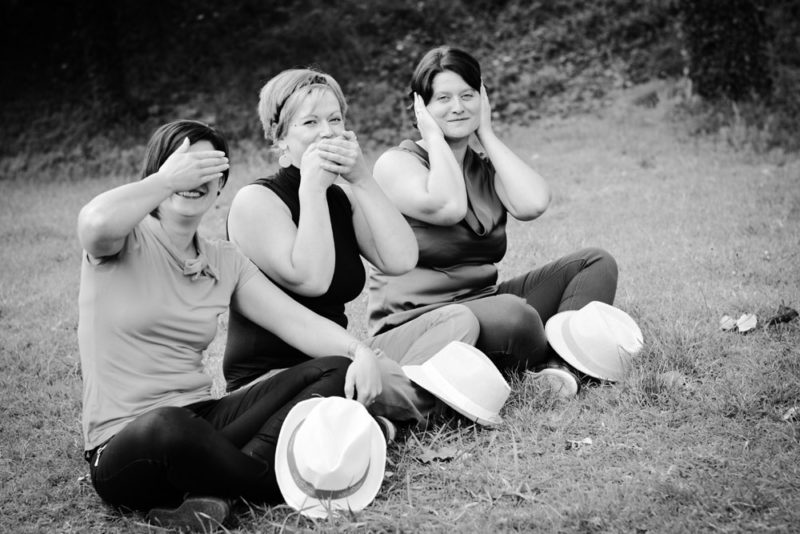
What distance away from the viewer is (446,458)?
314 cm

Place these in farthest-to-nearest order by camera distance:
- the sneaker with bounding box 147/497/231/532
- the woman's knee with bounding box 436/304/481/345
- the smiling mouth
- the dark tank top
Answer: the woman's knee with bounding box 436/304/481/345
the dark tank top
the smiling mouth
the sneaker with bounding box 147/497/231/532

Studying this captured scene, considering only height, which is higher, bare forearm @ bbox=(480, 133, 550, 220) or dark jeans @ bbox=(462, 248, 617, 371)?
bare forearm @ bbox=(480, 133, 550, 220)

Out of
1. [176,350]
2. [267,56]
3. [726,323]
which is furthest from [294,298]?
[267,56]

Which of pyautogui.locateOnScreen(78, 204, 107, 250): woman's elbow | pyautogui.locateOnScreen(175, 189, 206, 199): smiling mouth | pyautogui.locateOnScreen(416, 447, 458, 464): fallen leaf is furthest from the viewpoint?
pyautogui.locateOnScreen(416, 447, 458, 464): fallen leaf

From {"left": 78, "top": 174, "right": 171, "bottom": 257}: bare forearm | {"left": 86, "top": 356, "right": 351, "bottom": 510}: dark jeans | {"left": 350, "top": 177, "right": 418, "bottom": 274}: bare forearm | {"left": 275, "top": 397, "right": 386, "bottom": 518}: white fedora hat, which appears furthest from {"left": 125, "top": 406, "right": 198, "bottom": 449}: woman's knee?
{"left": 350, "top": 177, "right": 418, "bottom": 274}: bare forearm

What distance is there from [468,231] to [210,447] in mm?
1787

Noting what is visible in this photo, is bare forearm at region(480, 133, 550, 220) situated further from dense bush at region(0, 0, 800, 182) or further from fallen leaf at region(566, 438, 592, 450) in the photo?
dense bush at region(0, 0, 800, 182)

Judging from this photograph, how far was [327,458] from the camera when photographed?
105 inches

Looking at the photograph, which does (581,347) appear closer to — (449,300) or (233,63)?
(449,300)

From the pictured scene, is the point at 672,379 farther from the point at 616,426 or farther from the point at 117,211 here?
the point at 117,211

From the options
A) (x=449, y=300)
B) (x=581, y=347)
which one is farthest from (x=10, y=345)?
(x=581, y=347)

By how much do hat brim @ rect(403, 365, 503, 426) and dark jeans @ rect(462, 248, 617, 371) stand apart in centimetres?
37

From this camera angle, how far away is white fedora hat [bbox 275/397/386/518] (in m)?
2.69

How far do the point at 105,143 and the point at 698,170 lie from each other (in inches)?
304
